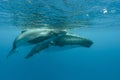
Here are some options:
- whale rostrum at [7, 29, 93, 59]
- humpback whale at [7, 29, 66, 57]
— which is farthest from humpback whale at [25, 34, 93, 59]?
humpback whale at [7, 29, 66, 57]

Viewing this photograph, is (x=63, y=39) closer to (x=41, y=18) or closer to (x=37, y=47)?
(x=37, y=47)

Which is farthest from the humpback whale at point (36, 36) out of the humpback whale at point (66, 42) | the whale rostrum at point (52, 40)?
the humpback whale at point (66, 42)

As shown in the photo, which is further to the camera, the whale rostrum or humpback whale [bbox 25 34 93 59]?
the whale rostrum

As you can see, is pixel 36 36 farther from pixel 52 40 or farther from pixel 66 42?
pixel 66 42

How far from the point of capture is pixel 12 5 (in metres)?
15.8

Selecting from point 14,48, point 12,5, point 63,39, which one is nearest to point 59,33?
point 63,39

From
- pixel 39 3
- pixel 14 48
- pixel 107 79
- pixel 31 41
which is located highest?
pixel 39 3

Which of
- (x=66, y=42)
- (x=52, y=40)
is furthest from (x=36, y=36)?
(x=66, y=42)

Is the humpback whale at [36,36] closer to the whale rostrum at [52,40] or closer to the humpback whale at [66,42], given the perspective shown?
the whale rostrum at [52,40]

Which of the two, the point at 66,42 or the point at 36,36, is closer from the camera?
the point at 66,42

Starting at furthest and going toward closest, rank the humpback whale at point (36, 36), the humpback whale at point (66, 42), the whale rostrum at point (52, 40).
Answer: the humpback whale at point (36, 36), the whale rostrum at point (52, 40), the humpback whale at point (66, 42)

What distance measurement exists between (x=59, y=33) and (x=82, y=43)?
1185mm

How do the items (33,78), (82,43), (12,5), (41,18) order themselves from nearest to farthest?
(82,43) < (12,5) < (41,18) < (33,78)

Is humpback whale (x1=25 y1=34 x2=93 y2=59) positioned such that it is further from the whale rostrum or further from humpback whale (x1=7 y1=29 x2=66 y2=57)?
humpback whale (x1=7 y1=29 x2=66 y2=57)
